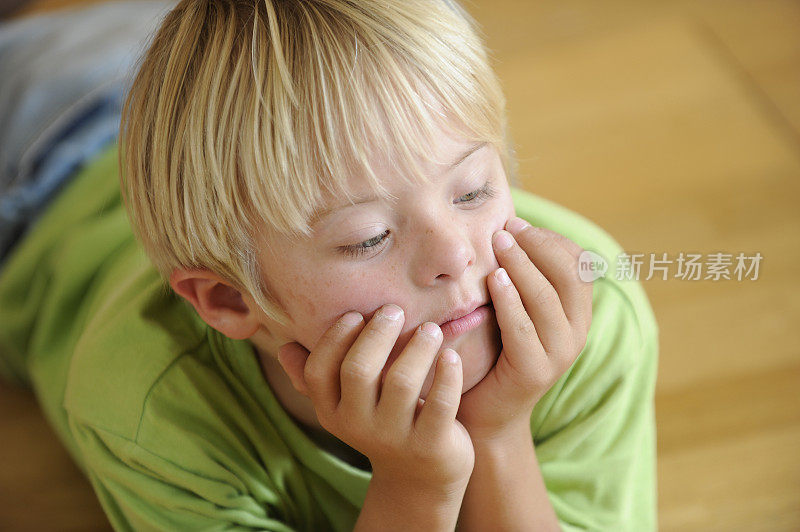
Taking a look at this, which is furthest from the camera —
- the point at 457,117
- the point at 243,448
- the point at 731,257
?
the point at 731,257

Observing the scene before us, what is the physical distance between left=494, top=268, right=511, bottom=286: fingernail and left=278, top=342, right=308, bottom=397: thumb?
6.7 inches

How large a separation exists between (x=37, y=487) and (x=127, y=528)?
10.2 inches

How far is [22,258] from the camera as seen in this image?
42.6 inches

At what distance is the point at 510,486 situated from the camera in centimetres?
72

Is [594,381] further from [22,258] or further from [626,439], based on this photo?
[22,258]

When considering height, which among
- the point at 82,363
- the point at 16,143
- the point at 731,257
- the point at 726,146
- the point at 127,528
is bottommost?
the point at 127,528

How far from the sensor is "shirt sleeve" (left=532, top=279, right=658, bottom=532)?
80cm

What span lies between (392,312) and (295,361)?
114 mm

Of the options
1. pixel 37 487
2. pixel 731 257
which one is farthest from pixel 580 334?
pixel 37 487

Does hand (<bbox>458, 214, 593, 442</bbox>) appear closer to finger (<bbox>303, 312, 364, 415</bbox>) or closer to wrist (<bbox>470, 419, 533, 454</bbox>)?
wrist (<bbox>470, 419, 533, 454</bbox>)

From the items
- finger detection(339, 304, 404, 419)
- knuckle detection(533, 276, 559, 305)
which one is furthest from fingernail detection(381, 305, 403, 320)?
knuckle detection(533, 276, 559, 305)

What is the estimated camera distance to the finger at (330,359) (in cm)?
63

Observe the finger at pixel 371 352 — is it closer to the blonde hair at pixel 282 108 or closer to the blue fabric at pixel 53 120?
the blonde hair at pixel 282 108

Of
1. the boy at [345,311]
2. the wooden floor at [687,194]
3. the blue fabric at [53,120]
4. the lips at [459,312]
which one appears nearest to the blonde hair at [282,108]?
the boy at [345,311]
